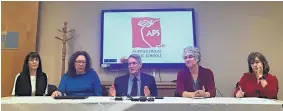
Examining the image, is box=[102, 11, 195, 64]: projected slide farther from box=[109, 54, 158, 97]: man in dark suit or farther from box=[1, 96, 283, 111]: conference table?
box=[1, 96, 283, 111]: conference table

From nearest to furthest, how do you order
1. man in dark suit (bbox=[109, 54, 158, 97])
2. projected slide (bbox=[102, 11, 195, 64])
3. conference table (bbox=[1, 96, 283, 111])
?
1. conference table (bbox=[1, 96, 283, 111])
2. man in dark suit (bbox=[109, 54, 158, 97])
3. projected slide (bbox=[102, 11, 195, 64])

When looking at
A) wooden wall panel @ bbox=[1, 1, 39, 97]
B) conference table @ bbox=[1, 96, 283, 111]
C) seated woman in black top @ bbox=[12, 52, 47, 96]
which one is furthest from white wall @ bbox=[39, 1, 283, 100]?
conference table @ bbox=[1, 96, 283, 111]

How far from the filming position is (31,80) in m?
2.35

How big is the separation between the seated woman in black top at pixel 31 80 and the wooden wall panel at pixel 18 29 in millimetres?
694

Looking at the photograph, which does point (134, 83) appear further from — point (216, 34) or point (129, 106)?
point (216, 34)

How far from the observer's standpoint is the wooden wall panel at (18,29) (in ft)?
9.77

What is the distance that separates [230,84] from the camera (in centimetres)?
297

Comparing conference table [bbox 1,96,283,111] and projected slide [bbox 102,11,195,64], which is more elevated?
projected slide [bbox 102,11,195,64]

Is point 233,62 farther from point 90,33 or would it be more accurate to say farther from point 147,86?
point 90,33

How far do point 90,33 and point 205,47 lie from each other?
1.33 metres

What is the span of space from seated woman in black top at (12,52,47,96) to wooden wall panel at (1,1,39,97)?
69 centimetres

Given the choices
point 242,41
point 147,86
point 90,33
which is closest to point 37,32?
point 90,33

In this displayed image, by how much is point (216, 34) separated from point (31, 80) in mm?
2009

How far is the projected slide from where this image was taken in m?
2.93
